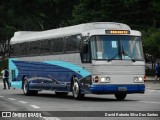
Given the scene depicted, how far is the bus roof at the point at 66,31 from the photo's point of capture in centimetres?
2356

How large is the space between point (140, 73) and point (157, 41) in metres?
28.3

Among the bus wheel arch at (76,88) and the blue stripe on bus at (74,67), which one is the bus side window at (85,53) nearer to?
the blue stripe on bus at (74,67)

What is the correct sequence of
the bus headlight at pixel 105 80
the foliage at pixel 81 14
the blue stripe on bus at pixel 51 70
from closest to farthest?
1. the bus headlight at pixel 105 80
2. the blue stripe on bus at pixel 51 70
3. the foliage at pixel 81 14

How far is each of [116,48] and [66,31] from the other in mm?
3222

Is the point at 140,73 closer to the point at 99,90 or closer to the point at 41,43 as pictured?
the point at 99,90

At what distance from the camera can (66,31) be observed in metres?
25.4

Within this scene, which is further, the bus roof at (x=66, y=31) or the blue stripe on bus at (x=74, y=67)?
the bus roof at (x=66, y=31)

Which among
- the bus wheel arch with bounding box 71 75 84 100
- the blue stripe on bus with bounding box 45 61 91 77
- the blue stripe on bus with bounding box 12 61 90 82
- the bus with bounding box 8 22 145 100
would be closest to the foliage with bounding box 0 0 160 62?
the blue stripe on bus with bounding box 12 61 90 82

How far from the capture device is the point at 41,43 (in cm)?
2802

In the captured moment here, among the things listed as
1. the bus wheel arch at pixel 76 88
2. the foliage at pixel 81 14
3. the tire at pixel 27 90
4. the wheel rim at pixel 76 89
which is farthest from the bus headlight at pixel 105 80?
the foliage at pixel 81 14

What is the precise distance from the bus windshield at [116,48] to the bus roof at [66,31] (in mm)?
562

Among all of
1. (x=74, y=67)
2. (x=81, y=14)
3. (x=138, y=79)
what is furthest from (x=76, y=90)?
(x=81, y=14)

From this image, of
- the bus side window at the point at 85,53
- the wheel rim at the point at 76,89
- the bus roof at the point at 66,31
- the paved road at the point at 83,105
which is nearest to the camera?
the paved road at the point at 83,105

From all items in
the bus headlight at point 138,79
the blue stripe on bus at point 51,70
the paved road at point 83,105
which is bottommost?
the paved road at point 83,105
